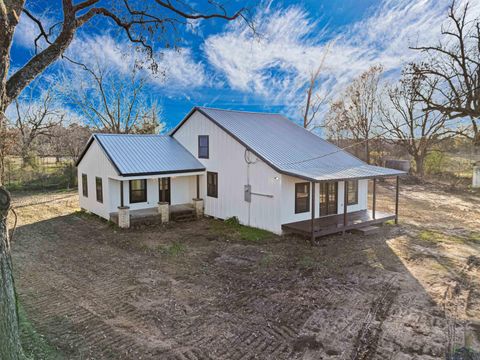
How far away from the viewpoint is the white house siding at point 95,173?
45.2 ft

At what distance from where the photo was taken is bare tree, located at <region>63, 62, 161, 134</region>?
95.1 ft

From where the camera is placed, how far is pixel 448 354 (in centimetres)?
512

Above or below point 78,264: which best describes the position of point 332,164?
above

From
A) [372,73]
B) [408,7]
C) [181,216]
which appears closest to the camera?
[408,7]

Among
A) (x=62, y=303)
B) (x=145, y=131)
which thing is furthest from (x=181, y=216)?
(x=145, y=131)

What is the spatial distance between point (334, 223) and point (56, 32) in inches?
396

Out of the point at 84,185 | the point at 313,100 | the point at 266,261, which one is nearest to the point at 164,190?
the point at 84,185

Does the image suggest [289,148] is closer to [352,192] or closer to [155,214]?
[352,192]

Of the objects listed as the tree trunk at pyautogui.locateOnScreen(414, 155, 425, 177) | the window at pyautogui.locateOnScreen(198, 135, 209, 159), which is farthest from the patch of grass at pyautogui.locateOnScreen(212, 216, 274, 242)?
the tree trunk at pyautogui.locateOnScreen(414, 155, 425, 177)

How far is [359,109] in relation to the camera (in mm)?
30531

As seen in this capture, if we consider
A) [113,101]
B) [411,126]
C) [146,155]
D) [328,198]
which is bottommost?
[328,198]

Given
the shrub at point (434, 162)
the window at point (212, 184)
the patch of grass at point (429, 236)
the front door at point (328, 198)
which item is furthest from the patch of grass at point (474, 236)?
the shrub at point (434, 162)

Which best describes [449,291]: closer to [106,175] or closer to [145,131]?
[106,175]

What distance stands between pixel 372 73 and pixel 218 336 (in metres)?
29.4
